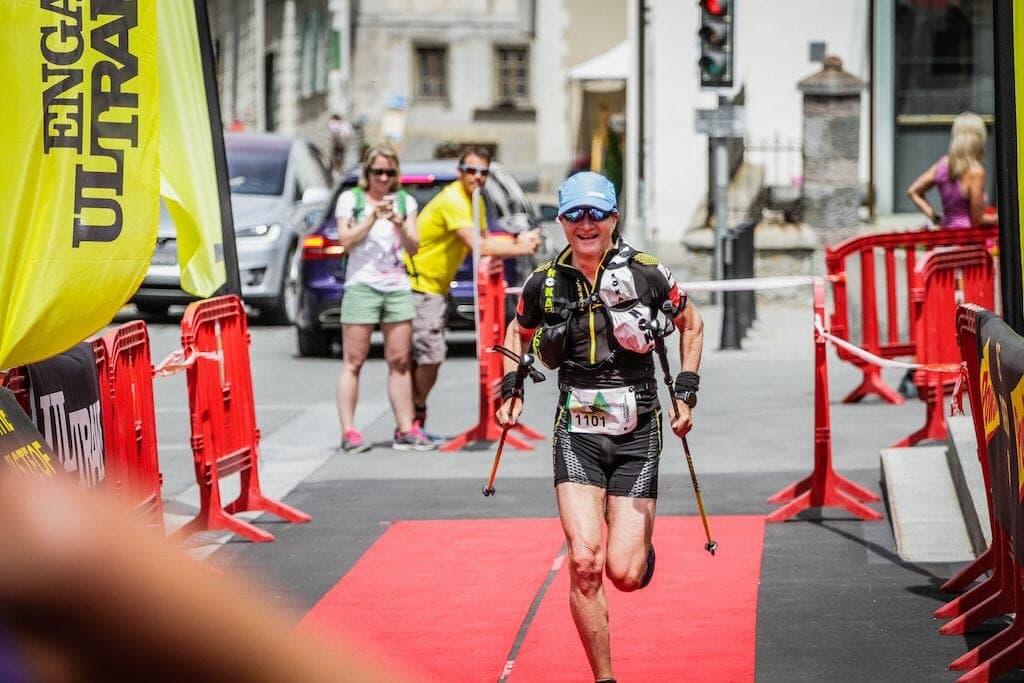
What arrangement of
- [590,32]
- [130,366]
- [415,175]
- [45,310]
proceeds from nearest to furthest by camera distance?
1. [45,310]
2. [130,366]
3. [415,175]
4. [590,32]

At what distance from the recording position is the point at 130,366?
281 inches

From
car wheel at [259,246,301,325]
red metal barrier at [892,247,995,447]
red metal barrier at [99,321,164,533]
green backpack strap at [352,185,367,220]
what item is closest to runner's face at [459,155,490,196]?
green backpack strap at [352,185,367,220]

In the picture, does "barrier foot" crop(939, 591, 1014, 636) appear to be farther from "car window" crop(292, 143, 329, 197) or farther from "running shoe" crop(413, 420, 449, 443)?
"car window" crop(292, 143, 329, 197)

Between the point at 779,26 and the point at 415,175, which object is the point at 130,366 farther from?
the point at 779,26

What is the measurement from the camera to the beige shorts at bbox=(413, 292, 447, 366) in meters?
11.3

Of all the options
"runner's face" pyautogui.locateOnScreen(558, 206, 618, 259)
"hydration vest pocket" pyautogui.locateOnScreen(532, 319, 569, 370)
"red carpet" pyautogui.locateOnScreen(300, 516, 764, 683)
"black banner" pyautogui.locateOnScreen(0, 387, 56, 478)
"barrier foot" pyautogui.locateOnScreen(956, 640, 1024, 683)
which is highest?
"runner's face" pyautogui.locateOnScreen(558, 206, 618, 259)

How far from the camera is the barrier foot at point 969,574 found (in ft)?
22.2

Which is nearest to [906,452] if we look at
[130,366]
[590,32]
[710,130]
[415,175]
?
[130,366]

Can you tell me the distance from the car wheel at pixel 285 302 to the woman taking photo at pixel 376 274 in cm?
839

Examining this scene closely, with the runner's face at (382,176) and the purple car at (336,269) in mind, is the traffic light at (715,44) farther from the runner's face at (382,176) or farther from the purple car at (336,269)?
the runner's face at (382,176)

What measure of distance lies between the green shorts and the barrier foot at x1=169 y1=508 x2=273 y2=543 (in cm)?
274

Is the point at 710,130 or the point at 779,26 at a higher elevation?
the point at 779,26

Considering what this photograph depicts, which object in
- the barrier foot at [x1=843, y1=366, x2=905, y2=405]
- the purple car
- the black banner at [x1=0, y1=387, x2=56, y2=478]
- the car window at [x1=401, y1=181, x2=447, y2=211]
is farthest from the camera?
the car window at [x1=401, y1=181, x2=447, y2=211]

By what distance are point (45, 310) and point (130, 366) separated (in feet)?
5.55
